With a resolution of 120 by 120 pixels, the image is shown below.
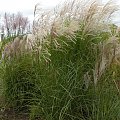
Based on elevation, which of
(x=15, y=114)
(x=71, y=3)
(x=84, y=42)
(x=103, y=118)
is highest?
(x=71, y=3)

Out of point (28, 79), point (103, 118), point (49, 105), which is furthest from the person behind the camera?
point (28, 79)

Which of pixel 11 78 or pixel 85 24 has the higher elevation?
pixel 85 24

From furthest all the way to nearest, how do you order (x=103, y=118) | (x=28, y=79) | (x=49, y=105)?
(x=28, y=79)
(x=49, y=105)
(x=103, y=118)

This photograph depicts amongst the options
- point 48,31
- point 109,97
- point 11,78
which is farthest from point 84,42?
point 11,78

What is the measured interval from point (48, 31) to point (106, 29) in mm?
731

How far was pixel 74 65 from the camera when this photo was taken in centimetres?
441

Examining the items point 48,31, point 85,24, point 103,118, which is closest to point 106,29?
point 85,24

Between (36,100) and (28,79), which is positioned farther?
(28,79)

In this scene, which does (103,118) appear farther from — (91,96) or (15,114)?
(15,114)

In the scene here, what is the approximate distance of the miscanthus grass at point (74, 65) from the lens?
4.12m

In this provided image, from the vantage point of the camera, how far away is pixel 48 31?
4.52m

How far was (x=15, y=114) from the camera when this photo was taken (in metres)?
5.11

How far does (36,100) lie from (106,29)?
4.07ft

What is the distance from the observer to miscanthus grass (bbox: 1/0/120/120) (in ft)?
13.5
